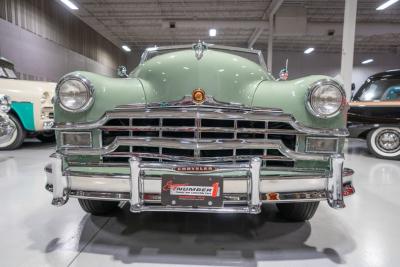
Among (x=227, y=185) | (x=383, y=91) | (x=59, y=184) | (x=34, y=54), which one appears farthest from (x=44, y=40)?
(x=227, y=185)

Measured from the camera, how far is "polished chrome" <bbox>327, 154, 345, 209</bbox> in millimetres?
1576

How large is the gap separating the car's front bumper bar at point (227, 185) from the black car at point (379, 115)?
13.5 feet

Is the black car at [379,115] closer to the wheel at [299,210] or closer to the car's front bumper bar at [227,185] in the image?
the wheel at [299,210]

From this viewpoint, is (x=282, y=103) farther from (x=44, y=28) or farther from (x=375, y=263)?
(x=44, y=28)

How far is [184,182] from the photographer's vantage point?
1.51 m

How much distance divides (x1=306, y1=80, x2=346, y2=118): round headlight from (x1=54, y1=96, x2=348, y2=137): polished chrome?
108 millimetres


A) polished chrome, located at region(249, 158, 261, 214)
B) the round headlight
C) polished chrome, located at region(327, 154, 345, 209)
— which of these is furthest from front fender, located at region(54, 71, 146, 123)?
polished chrome, located at region(327, 154, 345, 209)

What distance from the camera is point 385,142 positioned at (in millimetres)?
5152

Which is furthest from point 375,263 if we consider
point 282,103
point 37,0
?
point 37,0

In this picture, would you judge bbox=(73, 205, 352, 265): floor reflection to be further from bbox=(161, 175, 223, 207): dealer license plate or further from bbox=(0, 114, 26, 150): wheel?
bbox=(0, 114, 26, 150): wheel

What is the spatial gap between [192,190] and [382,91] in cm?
517

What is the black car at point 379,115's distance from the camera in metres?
4.96

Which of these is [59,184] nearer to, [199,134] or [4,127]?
[199,134]

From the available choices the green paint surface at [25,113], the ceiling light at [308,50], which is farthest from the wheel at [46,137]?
the ceiling light at [308,50]
